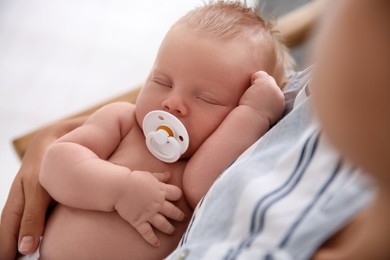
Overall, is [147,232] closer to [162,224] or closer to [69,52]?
[162,224]

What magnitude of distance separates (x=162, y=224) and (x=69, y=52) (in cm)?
122

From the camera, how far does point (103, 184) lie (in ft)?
2.01

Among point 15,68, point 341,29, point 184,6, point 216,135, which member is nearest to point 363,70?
point 341,29

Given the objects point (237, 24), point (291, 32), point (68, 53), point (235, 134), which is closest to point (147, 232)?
point (235, 134)

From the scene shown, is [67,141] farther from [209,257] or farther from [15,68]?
[15,68]

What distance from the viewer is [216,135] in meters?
0.64

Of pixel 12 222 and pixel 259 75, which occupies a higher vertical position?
pixel 259 75

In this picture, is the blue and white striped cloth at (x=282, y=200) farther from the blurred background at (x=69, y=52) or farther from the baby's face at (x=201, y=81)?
the blurred background at (x=69, y=52)

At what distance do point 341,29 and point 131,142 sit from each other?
463 millimetres

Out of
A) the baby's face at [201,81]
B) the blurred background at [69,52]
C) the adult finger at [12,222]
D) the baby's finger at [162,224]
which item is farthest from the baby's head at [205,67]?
the blurred background at [69,52]

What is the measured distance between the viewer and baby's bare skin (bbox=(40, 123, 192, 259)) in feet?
1.97

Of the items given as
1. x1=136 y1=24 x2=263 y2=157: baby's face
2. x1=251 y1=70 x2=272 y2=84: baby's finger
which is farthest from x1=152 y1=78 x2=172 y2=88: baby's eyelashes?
x1=251 y1=70 x2=272 y2=84: baby's finger

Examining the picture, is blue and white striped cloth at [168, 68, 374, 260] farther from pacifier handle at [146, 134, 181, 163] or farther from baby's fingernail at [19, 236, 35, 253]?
baby's fingernail at [19, 236, 35, 253]

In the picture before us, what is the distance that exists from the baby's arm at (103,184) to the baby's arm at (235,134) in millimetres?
26
